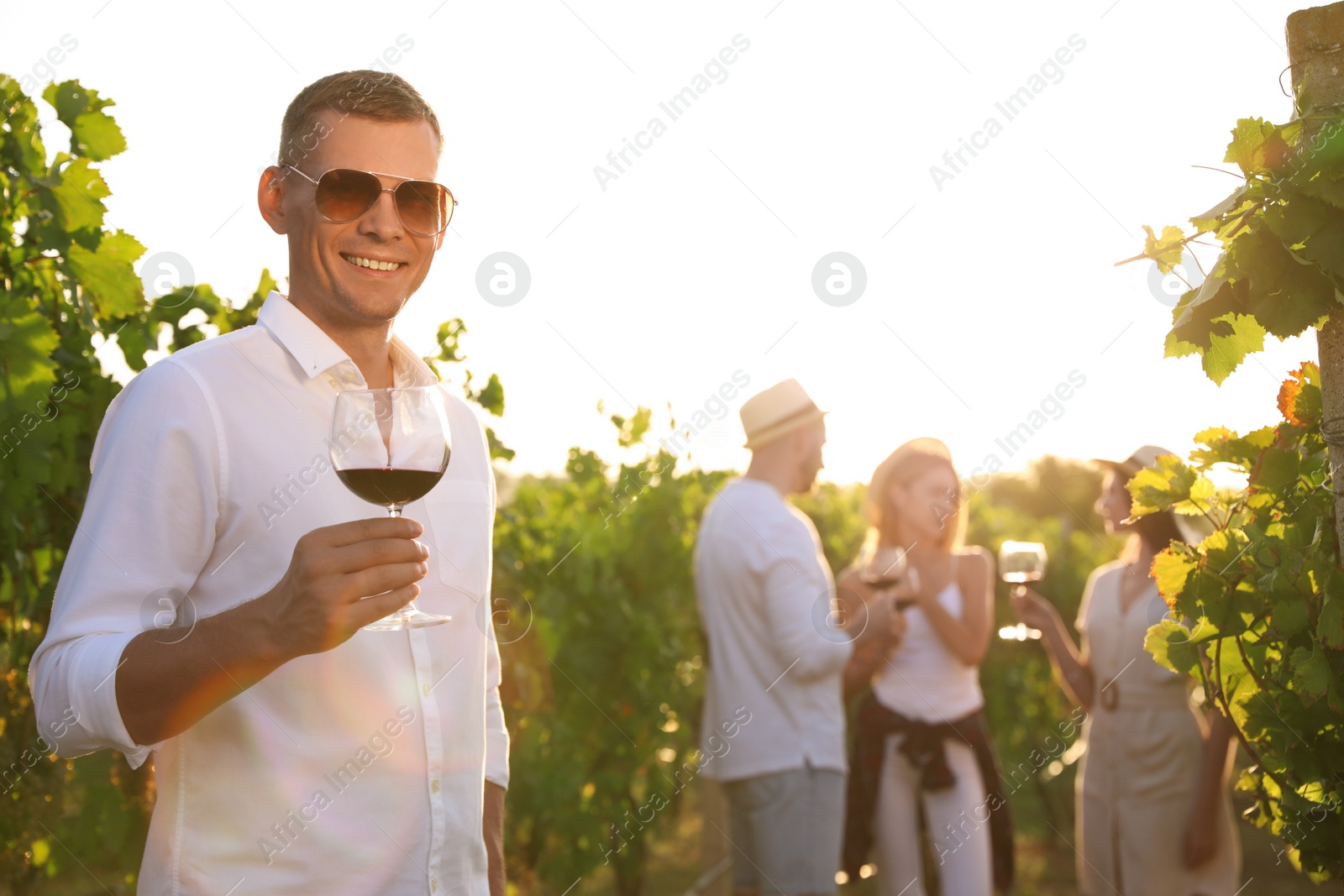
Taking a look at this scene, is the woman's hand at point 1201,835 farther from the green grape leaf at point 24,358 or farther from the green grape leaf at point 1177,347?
the green grape leaf at point 24,358

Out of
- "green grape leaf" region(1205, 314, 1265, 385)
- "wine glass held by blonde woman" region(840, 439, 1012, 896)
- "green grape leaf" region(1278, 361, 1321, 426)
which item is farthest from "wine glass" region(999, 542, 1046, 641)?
"green grape leaf" region(1205, 314, 1265, 385)

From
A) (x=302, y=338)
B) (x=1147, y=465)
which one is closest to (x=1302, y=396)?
(x=302, y=338)

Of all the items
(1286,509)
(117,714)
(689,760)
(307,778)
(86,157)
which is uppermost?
(86,157)

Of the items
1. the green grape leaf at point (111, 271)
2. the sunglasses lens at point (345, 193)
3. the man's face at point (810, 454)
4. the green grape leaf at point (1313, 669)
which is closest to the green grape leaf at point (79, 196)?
the green grape leaf at point (111, 271)

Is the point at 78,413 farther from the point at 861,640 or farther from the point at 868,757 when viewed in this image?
the point at 868,757

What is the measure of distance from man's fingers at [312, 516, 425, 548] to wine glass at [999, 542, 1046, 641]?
3.92 metres

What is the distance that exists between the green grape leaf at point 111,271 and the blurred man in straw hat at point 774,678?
2561 mm

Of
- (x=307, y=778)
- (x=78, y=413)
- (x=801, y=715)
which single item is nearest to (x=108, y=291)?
(x=78, y=413)

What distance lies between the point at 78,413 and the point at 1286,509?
279cm

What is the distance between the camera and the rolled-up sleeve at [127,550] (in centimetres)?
161

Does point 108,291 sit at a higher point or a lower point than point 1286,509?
higher

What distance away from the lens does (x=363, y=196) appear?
6.81ft

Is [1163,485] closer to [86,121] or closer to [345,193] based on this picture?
[345,193]

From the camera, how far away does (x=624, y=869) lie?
6.98 m
